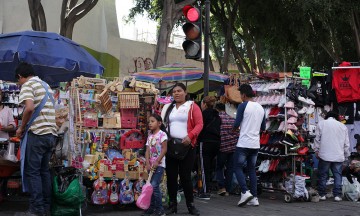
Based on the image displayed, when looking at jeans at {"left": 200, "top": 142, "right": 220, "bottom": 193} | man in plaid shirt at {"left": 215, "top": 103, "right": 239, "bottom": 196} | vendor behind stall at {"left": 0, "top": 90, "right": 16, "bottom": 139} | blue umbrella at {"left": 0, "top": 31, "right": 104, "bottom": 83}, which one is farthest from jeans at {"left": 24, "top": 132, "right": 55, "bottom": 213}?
man in plaid shirt at {"left": 215, "top": 103, "right": 239, "bottom": 196}

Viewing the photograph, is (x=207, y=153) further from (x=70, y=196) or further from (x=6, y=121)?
(x=6, y=121)

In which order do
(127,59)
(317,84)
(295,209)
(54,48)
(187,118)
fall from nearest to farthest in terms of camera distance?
1. (187,118)
2. (295,209)
3. (54,48)
4. (317,84)
5. (127,59)

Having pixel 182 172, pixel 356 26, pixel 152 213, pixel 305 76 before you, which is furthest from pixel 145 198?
pixel 356 26

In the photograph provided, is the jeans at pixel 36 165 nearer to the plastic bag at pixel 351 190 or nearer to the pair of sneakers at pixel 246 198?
the pair of sneakers at pixel 246 198

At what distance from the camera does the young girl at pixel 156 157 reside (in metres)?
7.37

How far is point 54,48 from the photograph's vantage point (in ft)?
32.2

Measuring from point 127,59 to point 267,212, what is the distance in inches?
579

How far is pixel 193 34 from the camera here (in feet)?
30.8

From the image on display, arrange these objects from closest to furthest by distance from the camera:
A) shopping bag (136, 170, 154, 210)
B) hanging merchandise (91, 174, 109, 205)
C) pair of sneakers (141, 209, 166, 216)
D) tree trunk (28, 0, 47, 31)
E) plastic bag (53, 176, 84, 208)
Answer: shopping bag (136, 170, 154, 210) < plastic bag (53, 176, 84, 208) < pair of sneakers (141, 209, 166, 216) < hanging merchandise (91, 174, 109, 205) < tree trunk (28, 0, 47, 31)

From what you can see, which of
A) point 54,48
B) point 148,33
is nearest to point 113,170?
point 54,48

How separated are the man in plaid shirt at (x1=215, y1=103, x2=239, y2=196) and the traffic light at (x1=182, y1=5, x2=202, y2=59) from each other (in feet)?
4.92

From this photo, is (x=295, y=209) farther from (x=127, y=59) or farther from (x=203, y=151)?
(x=127, y=59)

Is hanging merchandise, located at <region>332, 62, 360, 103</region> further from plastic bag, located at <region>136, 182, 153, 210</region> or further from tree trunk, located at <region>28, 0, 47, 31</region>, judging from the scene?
tree trunk, located at <region>28, 0, 47, 31</region>

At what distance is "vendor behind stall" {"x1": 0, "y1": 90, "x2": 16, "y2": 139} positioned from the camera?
9055 millimetres
